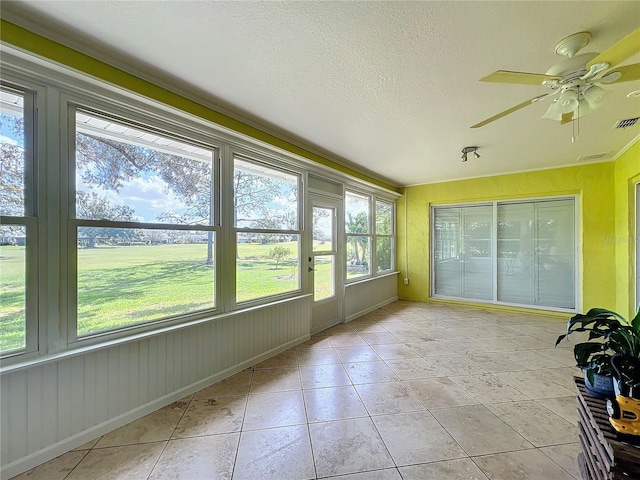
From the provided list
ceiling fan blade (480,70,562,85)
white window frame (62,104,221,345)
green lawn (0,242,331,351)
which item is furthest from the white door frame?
ceiling fan blade (480,70,562,85)

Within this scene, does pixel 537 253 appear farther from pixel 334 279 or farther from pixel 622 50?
pixel 622 50

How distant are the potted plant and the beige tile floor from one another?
67cm

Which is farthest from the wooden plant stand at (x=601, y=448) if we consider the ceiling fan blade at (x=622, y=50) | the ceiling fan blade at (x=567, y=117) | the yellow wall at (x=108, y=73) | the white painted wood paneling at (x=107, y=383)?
the yellow wall at (x=108, y=73)

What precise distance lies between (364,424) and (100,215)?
8.00 feet

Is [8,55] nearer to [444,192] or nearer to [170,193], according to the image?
[170,193]

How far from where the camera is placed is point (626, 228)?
3746mm

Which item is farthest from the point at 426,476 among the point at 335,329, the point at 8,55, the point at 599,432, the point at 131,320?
the point at 8,55

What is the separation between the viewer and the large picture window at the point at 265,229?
287 centimetres

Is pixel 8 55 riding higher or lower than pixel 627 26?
lower

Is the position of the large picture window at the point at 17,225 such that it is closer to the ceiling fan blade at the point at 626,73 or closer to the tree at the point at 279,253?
the tree at the point at 279,253

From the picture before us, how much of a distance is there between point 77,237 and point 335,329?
10.9ft

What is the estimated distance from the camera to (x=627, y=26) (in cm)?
150

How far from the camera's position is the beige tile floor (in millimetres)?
1567

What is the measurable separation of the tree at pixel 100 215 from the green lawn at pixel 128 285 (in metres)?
0.08
